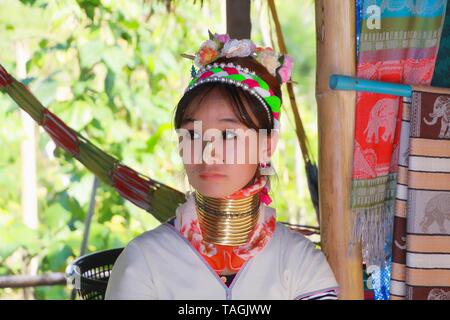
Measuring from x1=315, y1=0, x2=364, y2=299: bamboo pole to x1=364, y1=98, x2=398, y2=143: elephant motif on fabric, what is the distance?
2.7 inches

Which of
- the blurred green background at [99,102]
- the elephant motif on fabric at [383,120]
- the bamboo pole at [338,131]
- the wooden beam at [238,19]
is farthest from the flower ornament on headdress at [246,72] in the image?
the blurred green background at [99,102]

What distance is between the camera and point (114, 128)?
4.21 meters

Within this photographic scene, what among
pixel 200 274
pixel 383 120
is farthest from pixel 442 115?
pixel 200 274

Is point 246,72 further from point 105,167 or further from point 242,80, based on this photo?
point 105,167

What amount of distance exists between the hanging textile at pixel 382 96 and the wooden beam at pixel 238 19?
76cm

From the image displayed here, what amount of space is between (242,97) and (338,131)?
A: 0.40 metres

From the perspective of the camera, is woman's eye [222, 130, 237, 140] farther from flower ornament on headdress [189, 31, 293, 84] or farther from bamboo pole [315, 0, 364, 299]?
bamboo pole [315, 0, 364, 299]

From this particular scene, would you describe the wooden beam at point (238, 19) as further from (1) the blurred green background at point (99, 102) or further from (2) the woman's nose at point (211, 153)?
(2) the woman's nose at point (211, 153)

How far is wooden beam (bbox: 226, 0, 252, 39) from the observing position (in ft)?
8.96

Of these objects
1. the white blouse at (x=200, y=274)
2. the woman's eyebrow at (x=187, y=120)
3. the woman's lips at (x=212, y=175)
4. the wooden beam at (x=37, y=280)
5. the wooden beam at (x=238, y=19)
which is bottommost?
the wooden beam at (x=37, y=280)

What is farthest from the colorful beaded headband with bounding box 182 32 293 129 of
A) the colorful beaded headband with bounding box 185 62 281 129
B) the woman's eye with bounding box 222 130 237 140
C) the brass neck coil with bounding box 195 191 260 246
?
the brass neck coil with bounding box 195 191 260 246

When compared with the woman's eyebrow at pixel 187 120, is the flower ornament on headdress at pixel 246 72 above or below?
above

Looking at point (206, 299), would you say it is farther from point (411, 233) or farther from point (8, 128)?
point (8, 128)

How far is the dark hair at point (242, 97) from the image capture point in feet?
5.67
